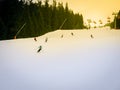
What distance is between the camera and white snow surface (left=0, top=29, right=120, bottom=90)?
1.98 meters

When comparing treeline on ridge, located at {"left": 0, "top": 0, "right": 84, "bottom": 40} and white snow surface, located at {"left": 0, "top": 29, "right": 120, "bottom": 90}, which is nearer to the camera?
white snow surface, located at {"left": 0, "top": 29, "right": 120, "bottom": 90}

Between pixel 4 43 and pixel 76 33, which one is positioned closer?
pixel 76 33

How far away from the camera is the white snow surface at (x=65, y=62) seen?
6.49 feet

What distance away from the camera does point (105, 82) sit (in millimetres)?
1955

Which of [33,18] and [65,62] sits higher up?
[33,18]

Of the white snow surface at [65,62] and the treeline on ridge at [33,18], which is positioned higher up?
the treeline on ridge at [33,18]

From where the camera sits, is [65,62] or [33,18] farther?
[33,18]

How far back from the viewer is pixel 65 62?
2059 mm

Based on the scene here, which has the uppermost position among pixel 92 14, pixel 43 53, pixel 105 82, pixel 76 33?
pixel 92 14

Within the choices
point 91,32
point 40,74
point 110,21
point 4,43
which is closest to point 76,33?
point 91,32

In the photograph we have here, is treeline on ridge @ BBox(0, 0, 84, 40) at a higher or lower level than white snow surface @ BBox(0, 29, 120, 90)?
higher

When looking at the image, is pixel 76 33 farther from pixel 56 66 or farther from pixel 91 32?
pixel 56 66

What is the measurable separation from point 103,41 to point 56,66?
0.43 meters

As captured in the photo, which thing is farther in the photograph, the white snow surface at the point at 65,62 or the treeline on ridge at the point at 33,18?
the treeline on ridge at the point at 33,18
